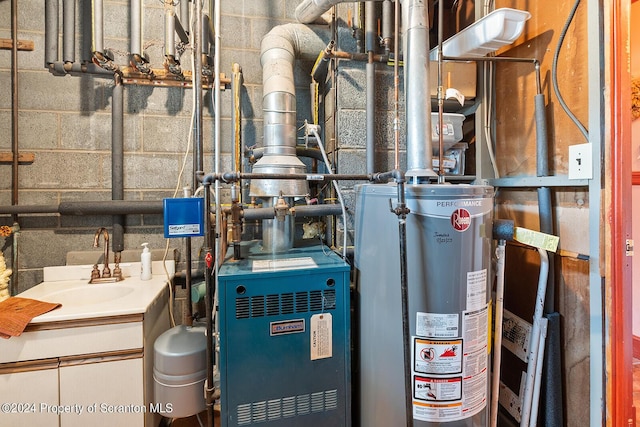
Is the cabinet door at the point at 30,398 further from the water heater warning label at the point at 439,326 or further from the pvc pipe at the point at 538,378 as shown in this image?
the pvc pipe at the point at 538,378

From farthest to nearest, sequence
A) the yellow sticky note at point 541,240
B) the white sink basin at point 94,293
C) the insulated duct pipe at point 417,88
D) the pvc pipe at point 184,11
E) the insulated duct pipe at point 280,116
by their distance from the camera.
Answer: the pvc pipe at point 184,11
the white sink basin at point 94,293
the insulated duct pipe at point 280,116
the insulated duct pipe at point 417,88
the yellow sticky note at point 541,240

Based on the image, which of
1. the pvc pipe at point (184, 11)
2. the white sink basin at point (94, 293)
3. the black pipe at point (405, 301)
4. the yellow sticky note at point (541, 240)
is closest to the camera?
the black pipe at point (405, 301)

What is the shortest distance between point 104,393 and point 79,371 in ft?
0.45

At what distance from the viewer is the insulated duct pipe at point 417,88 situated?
3.68 feet

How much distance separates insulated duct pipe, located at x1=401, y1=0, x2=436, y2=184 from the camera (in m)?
1.12

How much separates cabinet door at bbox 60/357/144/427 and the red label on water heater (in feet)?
4.56

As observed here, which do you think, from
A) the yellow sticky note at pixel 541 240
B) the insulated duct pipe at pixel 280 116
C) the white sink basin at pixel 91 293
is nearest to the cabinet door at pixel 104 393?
the white sink basin at pixel 91 293

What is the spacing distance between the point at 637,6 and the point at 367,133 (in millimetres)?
2748

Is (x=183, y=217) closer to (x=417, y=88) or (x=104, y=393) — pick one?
(x=104, y=393)

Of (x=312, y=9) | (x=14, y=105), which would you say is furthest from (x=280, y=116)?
(x=14, y=105)

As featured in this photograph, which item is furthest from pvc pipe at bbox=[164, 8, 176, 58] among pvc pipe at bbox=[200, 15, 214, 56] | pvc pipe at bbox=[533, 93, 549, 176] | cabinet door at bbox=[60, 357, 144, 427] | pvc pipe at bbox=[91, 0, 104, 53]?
pvc pipe at bbox=[533, 93, 549, 176]

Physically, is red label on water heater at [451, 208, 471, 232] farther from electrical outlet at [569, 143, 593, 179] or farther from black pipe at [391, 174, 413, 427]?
electrical outlet at [569, 143, 593, 179]

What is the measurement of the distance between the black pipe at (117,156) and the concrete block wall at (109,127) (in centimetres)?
4

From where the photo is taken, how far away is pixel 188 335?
137 centimetres
